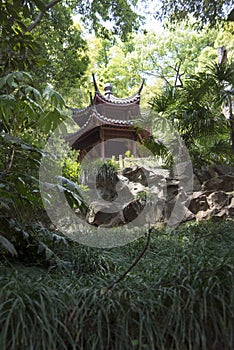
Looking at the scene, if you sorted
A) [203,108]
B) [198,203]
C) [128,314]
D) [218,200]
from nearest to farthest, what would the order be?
[128,314] < [203,108] < [218,200] < [198,203]

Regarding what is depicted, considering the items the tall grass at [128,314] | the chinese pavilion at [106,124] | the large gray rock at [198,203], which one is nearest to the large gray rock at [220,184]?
the large gray rock at [198,203]

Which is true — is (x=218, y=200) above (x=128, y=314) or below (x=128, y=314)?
above

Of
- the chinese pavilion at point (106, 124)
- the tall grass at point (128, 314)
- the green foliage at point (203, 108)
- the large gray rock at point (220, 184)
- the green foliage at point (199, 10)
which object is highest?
the green foliage at point (199, 10)

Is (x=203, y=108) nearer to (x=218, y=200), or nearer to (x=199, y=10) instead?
(x=199, y=10)

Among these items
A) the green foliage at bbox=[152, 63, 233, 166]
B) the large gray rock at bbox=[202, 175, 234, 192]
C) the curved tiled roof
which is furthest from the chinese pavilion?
the green foliage at bbox=[152, 63, 233, 166]

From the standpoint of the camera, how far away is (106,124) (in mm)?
10547

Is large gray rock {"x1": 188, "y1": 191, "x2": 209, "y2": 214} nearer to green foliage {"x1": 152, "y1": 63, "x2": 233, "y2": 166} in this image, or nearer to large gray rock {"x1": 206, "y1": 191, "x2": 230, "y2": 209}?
large gray rock {"x1": 206, "y1": 191, "x2": 230, "y2": 209}

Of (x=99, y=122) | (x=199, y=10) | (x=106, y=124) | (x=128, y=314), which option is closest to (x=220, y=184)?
(x=199, y=10)

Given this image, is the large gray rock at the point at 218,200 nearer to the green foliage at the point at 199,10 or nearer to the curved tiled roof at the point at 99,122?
the green foliage at the point at 199,10

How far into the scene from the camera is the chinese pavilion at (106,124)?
10672mm

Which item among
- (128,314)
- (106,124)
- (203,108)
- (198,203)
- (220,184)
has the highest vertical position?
(106,124)

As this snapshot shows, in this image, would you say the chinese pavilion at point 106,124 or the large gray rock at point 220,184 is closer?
the large gray rock at point 220,184

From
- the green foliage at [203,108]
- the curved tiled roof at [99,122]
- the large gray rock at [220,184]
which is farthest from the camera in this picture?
the curved tiled roof at [99,122]

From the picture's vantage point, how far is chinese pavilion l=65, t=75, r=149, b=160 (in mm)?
10672
